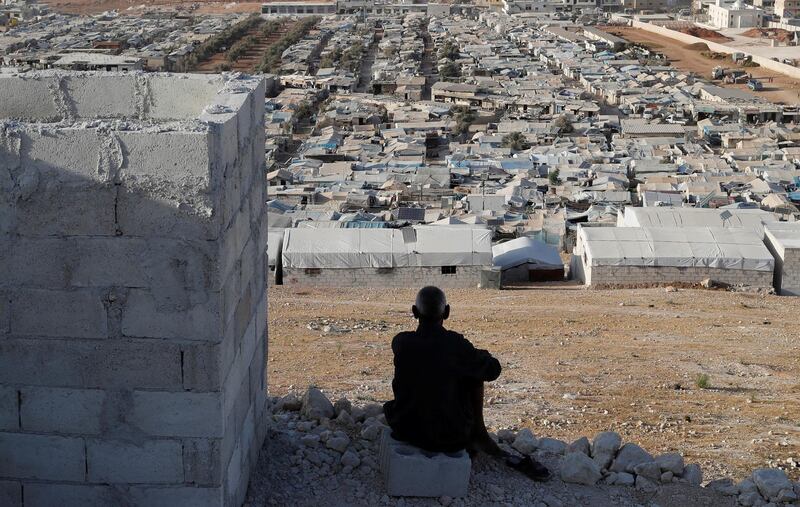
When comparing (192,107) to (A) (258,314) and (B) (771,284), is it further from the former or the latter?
(B) (771,284)

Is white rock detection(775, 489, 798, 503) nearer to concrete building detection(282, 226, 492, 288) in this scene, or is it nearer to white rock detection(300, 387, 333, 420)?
white rock detection(300, 387, 333, 420)

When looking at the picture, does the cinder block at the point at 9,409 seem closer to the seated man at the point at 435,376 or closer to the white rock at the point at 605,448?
the seated man at the point at 435,376

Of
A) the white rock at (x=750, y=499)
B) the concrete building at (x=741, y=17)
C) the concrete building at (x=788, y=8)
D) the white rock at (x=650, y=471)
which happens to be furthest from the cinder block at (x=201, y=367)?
the concrete building at (x=788, y=8)

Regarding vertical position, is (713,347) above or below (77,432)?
below

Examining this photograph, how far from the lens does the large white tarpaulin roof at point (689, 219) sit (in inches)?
610

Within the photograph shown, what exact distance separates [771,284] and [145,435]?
11.1 metres

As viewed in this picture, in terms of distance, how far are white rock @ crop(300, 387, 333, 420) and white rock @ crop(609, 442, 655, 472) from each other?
1.34m

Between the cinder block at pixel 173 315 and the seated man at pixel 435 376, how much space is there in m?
0.89

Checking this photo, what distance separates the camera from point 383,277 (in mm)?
13609

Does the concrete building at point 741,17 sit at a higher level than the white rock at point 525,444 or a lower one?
lower

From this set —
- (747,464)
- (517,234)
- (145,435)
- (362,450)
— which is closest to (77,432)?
(145,435)

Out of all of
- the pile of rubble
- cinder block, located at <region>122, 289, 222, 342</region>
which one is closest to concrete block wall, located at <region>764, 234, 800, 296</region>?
the pile of rubble

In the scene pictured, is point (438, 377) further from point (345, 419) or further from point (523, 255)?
point (523, 255)

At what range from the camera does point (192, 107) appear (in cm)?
479
